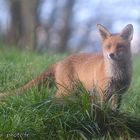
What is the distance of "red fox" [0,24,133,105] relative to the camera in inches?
381

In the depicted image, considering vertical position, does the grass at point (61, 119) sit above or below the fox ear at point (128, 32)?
below

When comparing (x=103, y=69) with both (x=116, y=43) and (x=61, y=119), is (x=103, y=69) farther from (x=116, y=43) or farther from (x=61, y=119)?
(x=61, y=119)

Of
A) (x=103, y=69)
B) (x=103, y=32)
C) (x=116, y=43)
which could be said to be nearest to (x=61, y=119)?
(x=103, y=69)

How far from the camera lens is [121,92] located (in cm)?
957

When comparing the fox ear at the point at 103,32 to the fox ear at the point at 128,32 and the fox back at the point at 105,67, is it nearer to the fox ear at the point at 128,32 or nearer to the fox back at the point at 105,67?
the fox back at the point at 105,67

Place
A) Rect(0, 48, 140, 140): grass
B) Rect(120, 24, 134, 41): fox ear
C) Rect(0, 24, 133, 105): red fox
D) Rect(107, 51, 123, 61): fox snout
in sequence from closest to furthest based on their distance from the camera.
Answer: Rect(0, 48, 140, 140): grass < Rect(0, 24, 133, 105): red fox < Rect(107, 51, 123, 61): fox snout < Rect(120, 24, 134, 41): fox ear

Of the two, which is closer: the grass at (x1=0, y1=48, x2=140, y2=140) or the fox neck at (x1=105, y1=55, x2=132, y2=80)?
the grass at (x1=0, y1=48, x2=140, y2=140)

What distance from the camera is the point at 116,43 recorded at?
9.96 meters

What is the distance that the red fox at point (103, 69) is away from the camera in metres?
9.69

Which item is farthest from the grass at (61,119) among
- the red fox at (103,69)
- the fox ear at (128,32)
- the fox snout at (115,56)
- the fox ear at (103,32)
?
the fox ear at (103,32)

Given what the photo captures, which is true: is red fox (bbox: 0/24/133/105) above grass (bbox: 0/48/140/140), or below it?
above

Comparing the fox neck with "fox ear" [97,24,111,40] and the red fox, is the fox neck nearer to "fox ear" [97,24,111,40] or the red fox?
the red fox

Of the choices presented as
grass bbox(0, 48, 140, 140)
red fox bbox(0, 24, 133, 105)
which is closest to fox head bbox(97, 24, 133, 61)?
red fox bbox(0, 24, 133, 105)

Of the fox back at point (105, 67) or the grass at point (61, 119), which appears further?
the fox back at point (105, 67)
